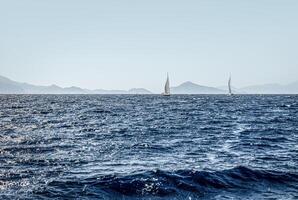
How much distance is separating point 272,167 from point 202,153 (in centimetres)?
610

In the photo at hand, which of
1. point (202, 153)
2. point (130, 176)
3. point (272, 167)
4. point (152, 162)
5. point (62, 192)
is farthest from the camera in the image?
point (202, 153)

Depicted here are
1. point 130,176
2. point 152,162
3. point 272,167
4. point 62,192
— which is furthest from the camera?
point 152,162

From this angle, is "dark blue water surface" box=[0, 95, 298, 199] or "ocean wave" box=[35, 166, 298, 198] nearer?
"ocean wave" box=[35, 166, 298, 198]

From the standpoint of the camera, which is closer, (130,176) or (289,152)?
(130,176)

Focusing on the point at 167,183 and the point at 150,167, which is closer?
the point at 167,183

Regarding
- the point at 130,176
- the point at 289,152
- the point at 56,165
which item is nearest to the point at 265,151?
the point at 289,152

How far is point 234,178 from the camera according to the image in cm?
2019

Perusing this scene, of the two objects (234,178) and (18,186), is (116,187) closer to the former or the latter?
(18,186)

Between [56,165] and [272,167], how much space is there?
43.0 feet

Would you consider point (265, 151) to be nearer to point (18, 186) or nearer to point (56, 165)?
point (56, 165)

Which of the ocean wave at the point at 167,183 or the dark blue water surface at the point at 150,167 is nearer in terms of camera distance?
the ocean wave at the point at 167,183

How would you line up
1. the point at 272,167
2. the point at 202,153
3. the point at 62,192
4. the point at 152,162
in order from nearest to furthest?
1. the point at 62,192
2. the point at 272,167
3. the point at 152,162
4. the point at 202,153

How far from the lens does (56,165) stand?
77.8 feet

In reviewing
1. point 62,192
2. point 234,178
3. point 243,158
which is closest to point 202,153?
point 243,158
